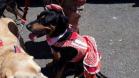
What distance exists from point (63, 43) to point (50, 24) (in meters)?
0.35

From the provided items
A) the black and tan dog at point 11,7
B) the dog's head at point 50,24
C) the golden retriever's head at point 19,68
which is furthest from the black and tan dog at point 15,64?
the black and tan dog at point 11,7

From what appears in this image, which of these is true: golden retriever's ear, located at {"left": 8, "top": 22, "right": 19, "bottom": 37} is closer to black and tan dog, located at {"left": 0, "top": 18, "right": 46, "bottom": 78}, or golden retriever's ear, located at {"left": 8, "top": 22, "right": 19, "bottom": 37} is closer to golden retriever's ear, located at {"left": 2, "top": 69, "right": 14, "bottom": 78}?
black and tan dog, located at {"left": 0, "top": 18, "right": 46, "bottom": 78}

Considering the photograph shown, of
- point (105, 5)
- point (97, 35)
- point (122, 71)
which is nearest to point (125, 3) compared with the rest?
point (105, 5)

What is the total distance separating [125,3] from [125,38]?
56.6 inches

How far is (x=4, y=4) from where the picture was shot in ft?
23.1

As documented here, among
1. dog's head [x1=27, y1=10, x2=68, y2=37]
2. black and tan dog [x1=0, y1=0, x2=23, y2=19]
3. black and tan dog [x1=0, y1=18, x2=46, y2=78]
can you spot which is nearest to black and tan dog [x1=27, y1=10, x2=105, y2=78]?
dog's head [x1=27, y1=10, x2=68, y2=37]

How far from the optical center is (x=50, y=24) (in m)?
5.79

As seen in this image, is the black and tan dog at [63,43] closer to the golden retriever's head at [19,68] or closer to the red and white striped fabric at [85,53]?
the red and white striped fabric at [85,53]

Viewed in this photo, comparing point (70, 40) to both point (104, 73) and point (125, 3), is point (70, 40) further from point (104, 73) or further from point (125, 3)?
point (125, 3)

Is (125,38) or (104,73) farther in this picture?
(125,38)

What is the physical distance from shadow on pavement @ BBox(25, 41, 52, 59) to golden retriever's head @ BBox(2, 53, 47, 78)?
180 centimetres

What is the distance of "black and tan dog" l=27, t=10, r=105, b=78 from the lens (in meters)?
5.80

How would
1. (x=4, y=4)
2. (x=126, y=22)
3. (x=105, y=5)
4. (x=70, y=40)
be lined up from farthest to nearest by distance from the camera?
1. (x=105, y=5)
2. (x=126, y=22)
3. (x=4, y=4)
4. (x=70, y=40)

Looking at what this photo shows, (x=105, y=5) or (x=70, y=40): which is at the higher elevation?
(x=70, y=40)
